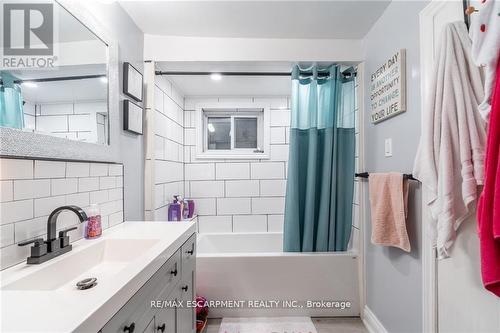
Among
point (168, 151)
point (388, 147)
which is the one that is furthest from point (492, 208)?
point (168, 151)

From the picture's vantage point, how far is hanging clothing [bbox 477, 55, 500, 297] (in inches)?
26.5

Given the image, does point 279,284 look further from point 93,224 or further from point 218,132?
point 218,132

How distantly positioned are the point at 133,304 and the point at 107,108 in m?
1.09

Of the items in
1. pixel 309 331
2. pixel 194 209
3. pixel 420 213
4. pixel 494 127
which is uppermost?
pixel 494 127

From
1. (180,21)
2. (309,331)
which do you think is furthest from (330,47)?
(309,331)

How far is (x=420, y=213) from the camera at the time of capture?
1.28 meters

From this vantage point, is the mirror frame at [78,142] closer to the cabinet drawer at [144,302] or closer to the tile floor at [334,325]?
the cabinet drawer at [144,302]

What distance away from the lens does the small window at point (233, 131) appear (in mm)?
2879

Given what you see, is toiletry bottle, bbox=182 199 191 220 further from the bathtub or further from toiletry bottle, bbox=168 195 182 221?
the bathtub

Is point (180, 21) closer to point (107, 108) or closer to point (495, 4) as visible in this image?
point (107, 108)

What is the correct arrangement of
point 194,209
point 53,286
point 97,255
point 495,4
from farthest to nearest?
point 194,209 → point 97,255 → point 53,286 → point 495,4

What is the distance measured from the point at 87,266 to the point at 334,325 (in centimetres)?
183

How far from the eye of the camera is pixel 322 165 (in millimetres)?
2008

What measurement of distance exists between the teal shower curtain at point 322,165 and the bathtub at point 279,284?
149mm
